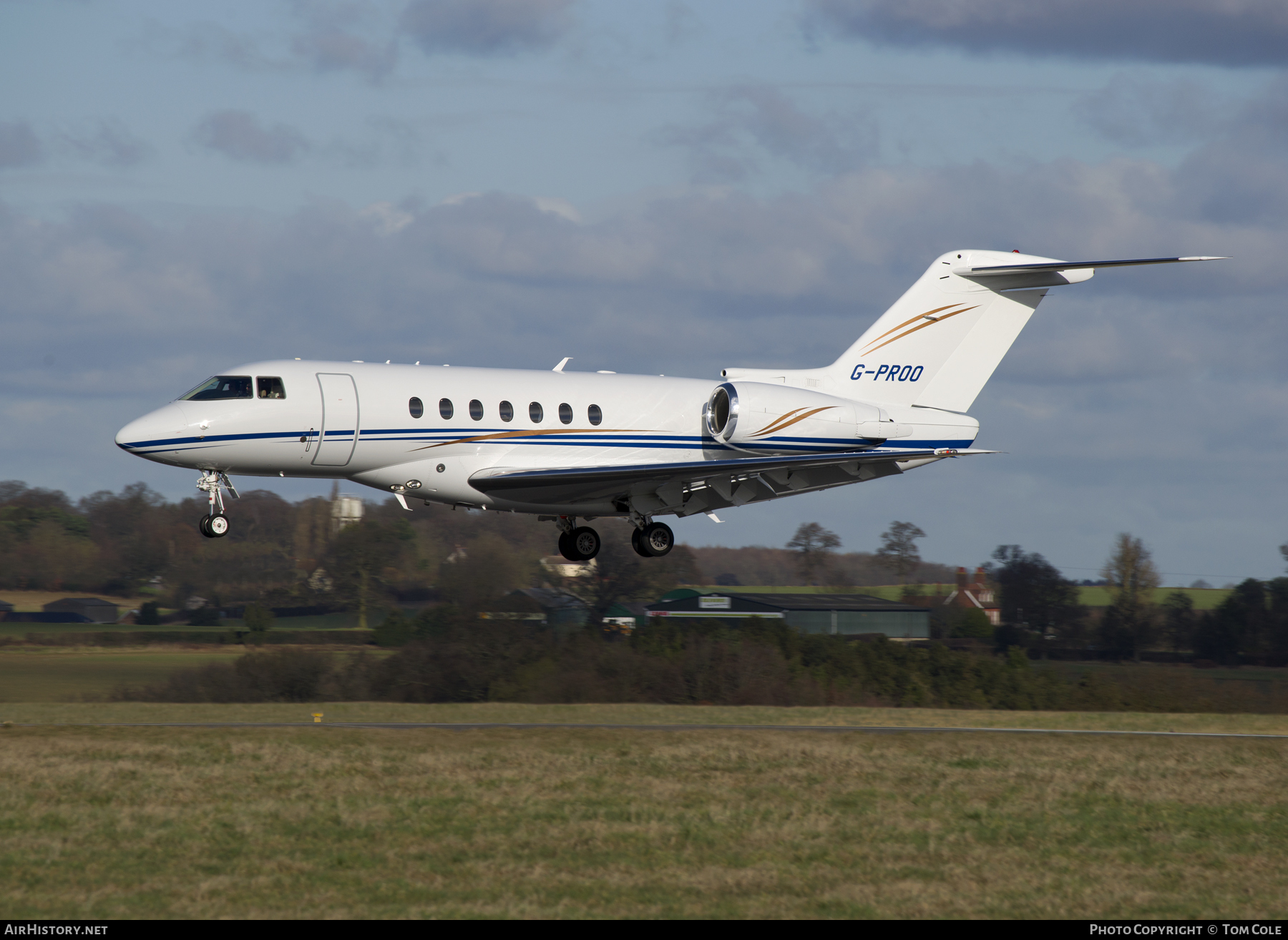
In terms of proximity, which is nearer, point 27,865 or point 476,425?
point 27,865

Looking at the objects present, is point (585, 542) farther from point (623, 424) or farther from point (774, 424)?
point (774, 424)

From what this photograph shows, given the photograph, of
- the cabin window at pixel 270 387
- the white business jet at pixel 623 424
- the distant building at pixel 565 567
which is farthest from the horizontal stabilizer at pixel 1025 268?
the distant building at pixel 565 567

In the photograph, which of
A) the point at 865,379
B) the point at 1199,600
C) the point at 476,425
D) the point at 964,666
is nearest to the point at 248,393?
the point at 476,425

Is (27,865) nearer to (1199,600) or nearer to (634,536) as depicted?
(634,536)

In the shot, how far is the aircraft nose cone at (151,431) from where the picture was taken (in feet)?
75.7

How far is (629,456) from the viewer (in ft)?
88.1

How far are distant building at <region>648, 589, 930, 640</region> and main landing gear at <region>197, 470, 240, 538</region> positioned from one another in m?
49.0

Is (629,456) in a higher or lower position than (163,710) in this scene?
higher

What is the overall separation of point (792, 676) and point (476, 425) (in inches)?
1649

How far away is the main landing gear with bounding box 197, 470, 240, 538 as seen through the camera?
23938 millimetres

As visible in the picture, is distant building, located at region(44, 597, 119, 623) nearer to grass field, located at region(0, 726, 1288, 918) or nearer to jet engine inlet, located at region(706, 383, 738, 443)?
grass field, located at region(0, 726, 1288, 918)

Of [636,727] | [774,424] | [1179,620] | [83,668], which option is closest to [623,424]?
[774,424]

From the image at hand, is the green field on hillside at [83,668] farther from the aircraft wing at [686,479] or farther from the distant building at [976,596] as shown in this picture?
the distant building at [976,596]

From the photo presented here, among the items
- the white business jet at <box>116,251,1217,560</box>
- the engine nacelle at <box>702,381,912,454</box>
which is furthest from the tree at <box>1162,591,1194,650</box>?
the engine nacelle at <box>702,381,912,454</box>
